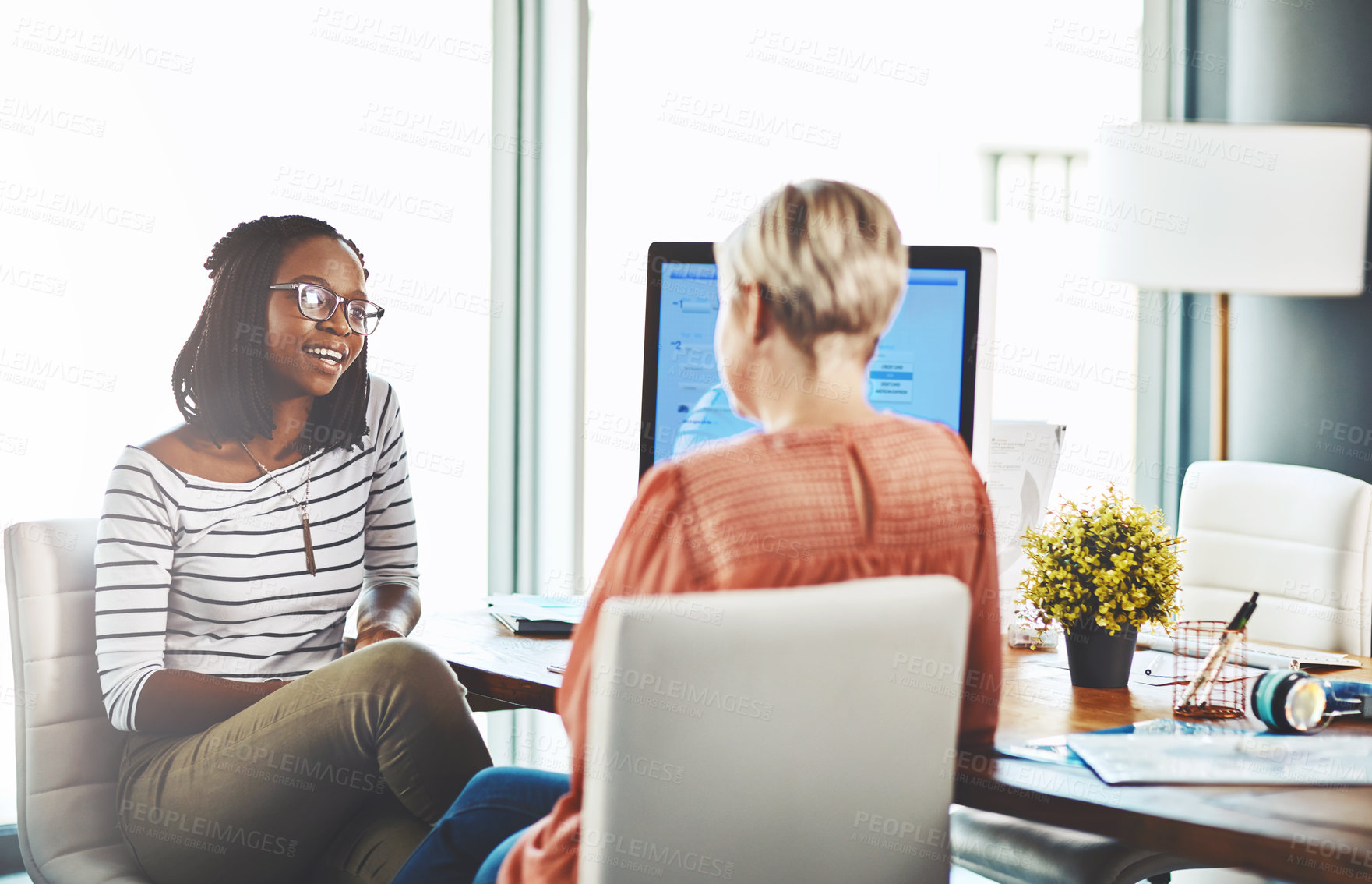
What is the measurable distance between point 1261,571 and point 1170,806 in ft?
5.23

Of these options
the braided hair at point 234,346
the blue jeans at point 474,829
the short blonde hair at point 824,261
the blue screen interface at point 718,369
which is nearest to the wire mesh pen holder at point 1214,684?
the blue screen interface at point 718,369

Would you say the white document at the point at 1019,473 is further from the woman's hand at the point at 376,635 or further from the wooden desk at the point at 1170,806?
the woman's hand at the point at 376,635

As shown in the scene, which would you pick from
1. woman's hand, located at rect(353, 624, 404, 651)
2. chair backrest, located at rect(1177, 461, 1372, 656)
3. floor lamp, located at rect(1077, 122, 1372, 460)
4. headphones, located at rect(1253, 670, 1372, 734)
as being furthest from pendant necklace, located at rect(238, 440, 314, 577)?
floor lamp, located at rect(1077, 122, 1372, 460)

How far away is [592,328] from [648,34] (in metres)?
0.87

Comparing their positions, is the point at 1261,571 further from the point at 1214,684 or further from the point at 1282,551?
the point at 1214,684

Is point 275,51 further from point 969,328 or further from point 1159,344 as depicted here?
point 1159,344

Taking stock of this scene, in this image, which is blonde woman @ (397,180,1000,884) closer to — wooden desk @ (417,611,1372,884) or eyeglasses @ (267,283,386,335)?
wooden desk @ (417,611,1372,884)

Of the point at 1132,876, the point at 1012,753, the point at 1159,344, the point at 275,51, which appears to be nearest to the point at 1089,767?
the point at 1012,753

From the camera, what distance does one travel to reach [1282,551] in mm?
2473

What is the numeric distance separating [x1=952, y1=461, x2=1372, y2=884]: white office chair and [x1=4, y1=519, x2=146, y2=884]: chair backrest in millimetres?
1317

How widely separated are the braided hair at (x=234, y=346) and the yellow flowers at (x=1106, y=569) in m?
1.16

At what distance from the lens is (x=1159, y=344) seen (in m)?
4.10

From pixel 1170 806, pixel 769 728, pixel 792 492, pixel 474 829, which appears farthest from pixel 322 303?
pixel 1170 806

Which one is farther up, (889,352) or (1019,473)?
(889,352)
